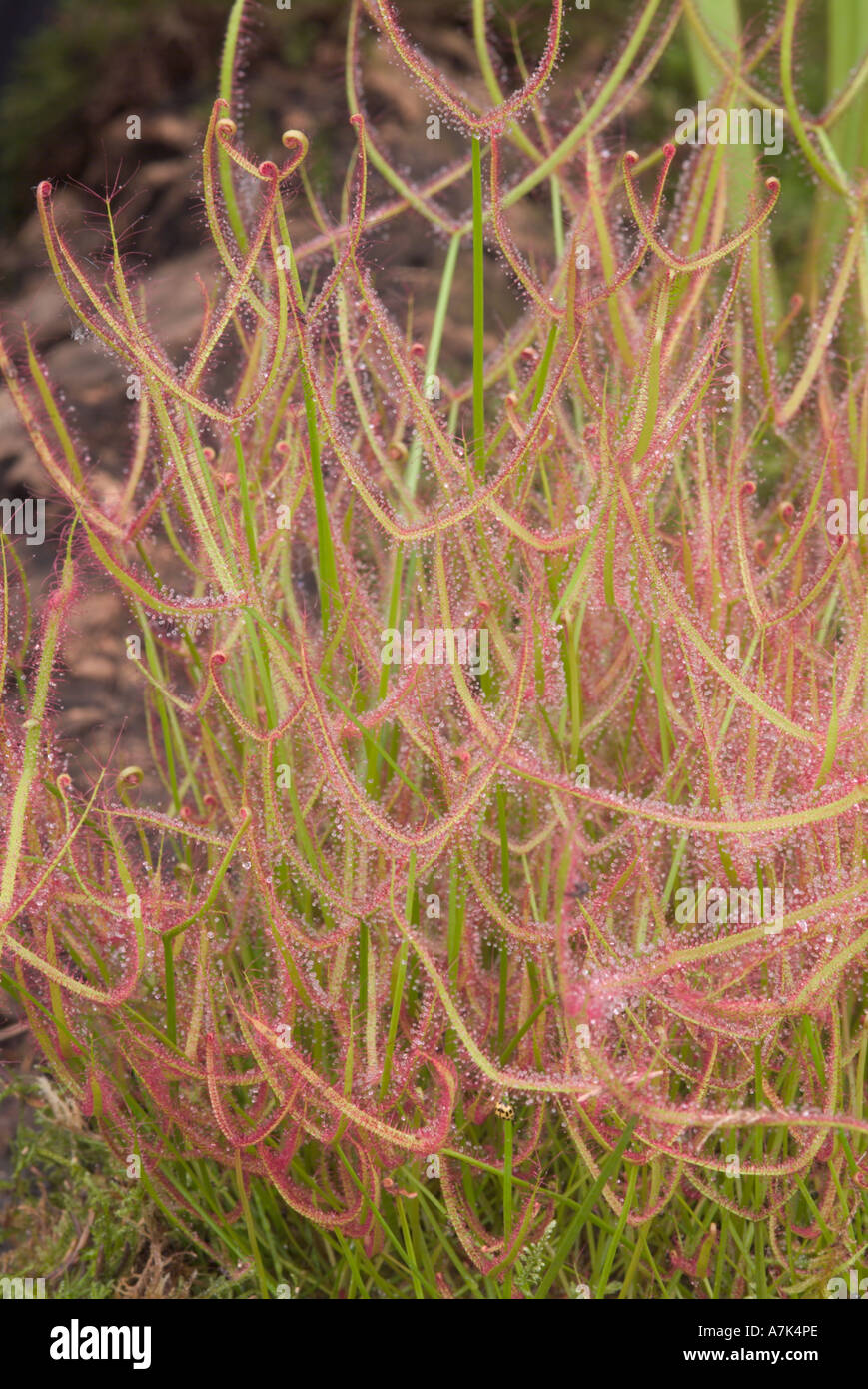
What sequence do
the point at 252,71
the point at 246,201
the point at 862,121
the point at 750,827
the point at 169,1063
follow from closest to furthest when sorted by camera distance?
1. the point at 750,827
2. the point at 169,1063
3. the point at 246,201
4. the point at 862,121
5. the point at 252,71

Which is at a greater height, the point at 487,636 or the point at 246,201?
the point at 246,201

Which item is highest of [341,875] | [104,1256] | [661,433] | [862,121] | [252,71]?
[252,71]

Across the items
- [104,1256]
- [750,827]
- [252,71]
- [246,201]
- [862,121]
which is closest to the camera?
[750,827]

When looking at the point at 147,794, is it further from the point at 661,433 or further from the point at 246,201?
the point at 661,433

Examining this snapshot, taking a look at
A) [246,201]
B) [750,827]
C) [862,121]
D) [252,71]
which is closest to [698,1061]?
[750,827]
